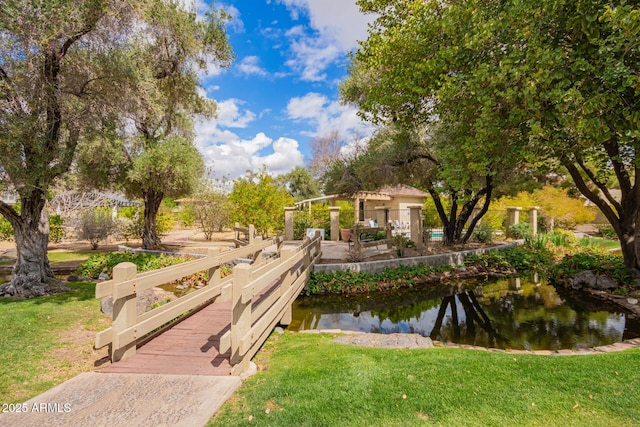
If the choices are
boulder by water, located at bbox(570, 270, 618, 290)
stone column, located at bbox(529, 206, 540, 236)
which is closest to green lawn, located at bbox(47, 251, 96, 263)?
boulder by water, located at bbox(570, 270, 618, 290)

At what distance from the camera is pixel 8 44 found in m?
6.11

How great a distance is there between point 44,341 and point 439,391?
5.40 metres

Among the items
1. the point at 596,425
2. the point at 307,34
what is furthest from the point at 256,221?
the point at 596,425

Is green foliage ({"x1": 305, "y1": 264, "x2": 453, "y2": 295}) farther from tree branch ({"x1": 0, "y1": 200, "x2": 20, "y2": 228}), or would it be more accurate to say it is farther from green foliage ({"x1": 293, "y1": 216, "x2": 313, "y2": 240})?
green foliage ({"x1": 293, "y1": 216, "x2": 313, "y2": 240})

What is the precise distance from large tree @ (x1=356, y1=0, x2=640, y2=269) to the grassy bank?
26.3 ft

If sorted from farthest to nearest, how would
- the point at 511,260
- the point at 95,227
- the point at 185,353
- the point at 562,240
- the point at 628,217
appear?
the point at 95,227, the point at 562,240, the point at 511,260, the point at 628,217, the point at 185,353

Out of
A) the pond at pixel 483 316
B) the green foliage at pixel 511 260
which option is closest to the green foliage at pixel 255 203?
the pond at pixel 483 316

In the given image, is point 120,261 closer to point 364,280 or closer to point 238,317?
point 364,280

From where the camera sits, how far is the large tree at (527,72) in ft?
17.5

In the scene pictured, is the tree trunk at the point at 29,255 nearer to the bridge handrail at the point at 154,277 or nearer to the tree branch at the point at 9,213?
the tree branch at the point at 9,213

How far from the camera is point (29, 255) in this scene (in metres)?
Result: 7.30

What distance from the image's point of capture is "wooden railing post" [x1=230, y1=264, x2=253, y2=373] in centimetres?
361

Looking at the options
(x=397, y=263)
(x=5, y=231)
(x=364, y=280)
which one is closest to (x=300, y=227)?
(x=397, y=263)

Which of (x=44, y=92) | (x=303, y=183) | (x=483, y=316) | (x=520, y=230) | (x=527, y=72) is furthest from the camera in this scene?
(x=303, y=183)
